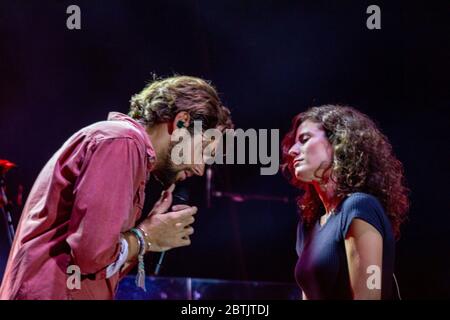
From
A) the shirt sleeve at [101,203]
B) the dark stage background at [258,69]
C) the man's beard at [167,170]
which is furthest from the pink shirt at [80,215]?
the dark stage background at [258,69]

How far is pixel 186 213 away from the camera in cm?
175

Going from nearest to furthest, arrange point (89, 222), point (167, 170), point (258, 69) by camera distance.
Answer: point (89, 222) < point (167, 170) < point (258, 69)

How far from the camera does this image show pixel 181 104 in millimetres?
2025

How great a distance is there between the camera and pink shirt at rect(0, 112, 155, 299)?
4.64ft

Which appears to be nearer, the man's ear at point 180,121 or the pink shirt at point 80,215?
→ the pink shirt at point 80,215

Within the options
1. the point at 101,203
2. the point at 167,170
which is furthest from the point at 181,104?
the point at 101,203

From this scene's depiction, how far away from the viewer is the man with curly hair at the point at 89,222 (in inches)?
55.9

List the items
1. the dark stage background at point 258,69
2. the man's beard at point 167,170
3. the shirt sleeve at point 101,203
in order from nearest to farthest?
the shirt sleeve at point 101,203, the man's beard at point 167,170, the dark stage background at point 258,69

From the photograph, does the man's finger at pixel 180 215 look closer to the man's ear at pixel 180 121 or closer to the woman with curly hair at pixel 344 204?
the man's ear at pixel 180 121

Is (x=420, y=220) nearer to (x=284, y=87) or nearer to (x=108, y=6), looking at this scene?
(x=284, y=87)

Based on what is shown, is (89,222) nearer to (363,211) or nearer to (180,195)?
(180,195)

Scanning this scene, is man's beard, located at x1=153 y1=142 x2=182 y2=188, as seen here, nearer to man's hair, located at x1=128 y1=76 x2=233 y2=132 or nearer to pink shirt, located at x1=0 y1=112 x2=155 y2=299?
man's hair, located at x1=128 y1=76 x2=233 y2=132

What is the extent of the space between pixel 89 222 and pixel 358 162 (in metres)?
1.34

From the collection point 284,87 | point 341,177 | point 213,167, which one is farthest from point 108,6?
point 341,177
